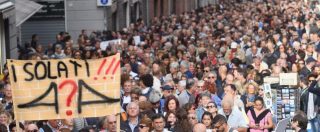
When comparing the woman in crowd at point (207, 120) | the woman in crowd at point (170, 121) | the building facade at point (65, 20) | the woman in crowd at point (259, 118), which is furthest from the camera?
the building facade at point (65, 20)

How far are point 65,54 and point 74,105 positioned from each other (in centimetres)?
1312

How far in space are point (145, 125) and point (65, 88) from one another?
208 cm

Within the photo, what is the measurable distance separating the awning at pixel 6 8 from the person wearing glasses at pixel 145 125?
9.98 metres

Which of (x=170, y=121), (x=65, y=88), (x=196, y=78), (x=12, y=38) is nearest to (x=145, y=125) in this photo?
(x=170, y=121)

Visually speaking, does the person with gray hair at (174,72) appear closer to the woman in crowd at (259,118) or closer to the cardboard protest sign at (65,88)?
the woman in crowd at (259,118)

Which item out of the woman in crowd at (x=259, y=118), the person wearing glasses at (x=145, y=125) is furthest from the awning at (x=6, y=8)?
the person wearing glasses at (x=145, y=125)

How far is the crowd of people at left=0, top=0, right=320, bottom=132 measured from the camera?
1430 centimetres

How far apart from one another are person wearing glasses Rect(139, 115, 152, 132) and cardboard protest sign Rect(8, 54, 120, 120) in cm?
180

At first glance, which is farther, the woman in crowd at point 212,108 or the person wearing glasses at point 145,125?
the woman in crowd at point 212,108

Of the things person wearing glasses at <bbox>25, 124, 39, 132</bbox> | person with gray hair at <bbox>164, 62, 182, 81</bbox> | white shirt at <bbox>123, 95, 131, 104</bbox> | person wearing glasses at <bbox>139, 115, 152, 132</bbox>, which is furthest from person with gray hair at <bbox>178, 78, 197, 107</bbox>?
person wearing glasses at <bbox>25, 124, 39, 132</bbox>

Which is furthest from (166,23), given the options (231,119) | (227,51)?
(231,119)

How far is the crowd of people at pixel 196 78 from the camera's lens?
46.9ft

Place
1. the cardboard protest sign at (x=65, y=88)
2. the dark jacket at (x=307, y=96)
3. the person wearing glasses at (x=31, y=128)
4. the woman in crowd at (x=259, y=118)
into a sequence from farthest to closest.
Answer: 1. the dark jacket at (x=307, y=96)
2. the woman in crowd at (x=259, y=118)
3. the person wearing glasses at (x=31, y=128)
4. the cardboard protest sign at (x=65, y=88)

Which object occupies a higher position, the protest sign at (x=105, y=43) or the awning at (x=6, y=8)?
the awning at (x=6, y=8)
